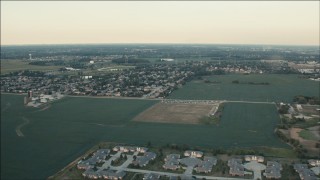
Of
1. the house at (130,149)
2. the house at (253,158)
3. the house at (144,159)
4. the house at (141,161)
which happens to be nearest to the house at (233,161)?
the house at (253,158)

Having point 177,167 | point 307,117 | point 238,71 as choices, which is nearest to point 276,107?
point 307,117

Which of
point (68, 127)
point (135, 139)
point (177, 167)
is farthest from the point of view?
point (68, 127)

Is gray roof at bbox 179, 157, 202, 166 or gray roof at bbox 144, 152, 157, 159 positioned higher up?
gray roof at bbox 144, 152, 157, 159

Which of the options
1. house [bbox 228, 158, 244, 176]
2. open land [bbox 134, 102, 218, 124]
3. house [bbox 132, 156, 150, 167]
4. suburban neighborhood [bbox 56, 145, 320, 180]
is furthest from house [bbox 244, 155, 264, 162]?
open land [bbox 134, 102, 218, 124]

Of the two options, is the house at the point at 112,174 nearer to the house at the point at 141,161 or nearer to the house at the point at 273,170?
the house at the point at 141,161

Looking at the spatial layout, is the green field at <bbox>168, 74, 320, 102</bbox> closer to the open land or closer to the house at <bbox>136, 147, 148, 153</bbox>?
the open land

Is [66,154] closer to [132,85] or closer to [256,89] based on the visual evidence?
[132,85]
